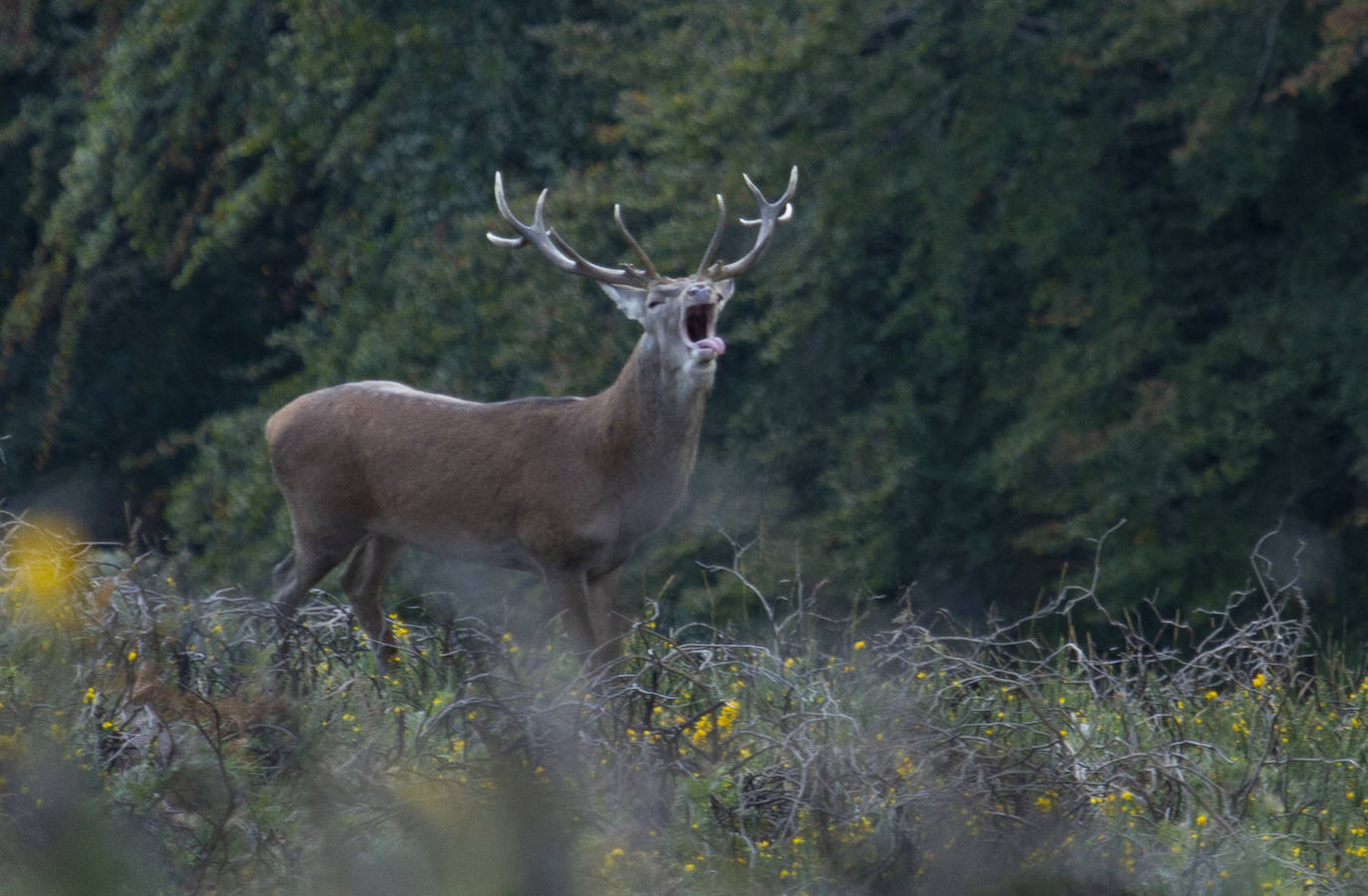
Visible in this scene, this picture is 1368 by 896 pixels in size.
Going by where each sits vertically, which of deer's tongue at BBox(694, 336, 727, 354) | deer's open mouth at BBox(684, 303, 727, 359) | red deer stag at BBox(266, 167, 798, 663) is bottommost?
red deer stag at BBox(266, 167, 798, 663)

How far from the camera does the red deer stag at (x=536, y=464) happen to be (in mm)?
5840

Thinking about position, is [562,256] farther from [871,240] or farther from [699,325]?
[871,240]

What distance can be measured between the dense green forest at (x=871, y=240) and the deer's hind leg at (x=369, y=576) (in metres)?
3.47

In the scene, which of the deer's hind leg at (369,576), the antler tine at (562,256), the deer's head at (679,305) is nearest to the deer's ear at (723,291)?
the deer's head at (679,305)

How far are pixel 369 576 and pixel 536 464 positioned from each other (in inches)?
37.4

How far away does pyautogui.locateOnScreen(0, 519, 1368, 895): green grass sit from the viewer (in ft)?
12.4

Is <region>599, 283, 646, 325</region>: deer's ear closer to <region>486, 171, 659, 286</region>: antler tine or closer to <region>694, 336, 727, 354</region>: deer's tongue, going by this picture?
<region>486, 171, 659, 286</region>: antler tine

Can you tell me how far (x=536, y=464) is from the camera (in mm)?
5945

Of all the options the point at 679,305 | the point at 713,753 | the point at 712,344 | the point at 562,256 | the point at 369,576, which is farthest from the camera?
the point at 369,576

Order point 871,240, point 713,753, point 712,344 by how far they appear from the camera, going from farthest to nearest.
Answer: point 871,240, point 712,344, point 713,753

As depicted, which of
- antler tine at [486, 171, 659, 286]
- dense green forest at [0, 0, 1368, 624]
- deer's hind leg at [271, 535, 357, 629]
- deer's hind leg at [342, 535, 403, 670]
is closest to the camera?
antler tine at [486, 171, 659, 286]

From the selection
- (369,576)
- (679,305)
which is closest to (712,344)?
(679,305)

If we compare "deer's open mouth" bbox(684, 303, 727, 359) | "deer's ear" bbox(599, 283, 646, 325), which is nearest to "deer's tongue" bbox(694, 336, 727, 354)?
"deer's open mouth" bbox(684, 303, 727, 359)

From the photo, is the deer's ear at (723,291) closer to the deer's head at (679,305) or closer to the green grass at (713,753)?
the deer's head at (679,305)
